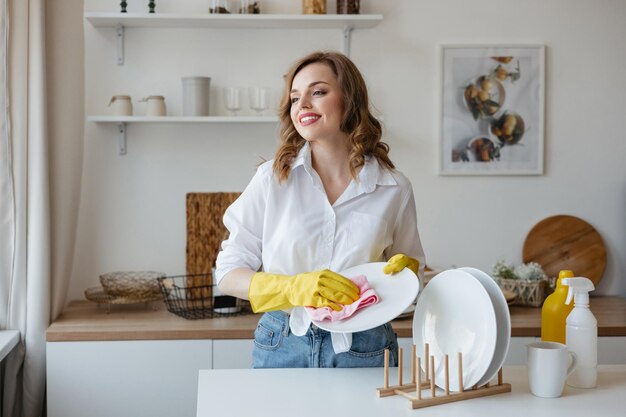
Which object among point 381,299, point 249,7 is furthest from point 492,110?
point 381,299

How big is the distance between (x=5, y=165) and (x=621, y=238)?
251 cm

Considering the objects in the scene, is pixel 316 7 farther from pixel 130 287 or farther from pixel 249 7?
pixel 130 287

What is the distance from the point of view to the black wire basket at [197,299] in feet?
9.58

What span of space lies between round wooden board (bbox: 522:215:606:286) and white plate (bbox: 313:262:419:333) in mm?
1689

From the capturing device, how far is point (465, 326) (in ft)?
5.53

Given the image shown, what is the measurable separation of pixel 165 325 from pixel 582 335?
155 cm

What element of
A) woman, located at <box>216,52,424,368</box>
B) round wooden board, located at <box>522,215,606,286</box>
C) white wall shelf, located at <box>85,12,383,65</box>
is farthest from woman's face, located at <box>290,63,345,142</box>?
round wooden board, located at <box>522,215,606,286</box>

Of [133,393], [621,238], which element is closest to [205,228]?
[133,393]

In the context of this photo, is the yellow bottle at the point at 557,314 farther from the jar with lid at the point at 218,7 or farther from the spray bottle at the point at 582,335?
the jar with lid at the point at 218,7

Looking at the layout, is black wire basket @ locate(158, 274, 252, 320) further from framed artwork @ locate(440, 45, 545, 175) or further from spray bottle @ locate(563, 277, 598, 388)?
spray bottle @ locate(563, 277, 598, 388)

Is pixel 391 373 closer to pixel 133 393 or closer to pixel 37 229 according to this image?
pixel 133 393

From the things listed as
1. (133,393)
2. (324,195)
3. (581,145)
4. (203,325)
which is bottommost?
(133,393)

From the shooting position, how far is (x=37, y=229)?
276 centimetres

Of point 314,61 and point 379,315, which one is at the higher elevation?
point 314,61
